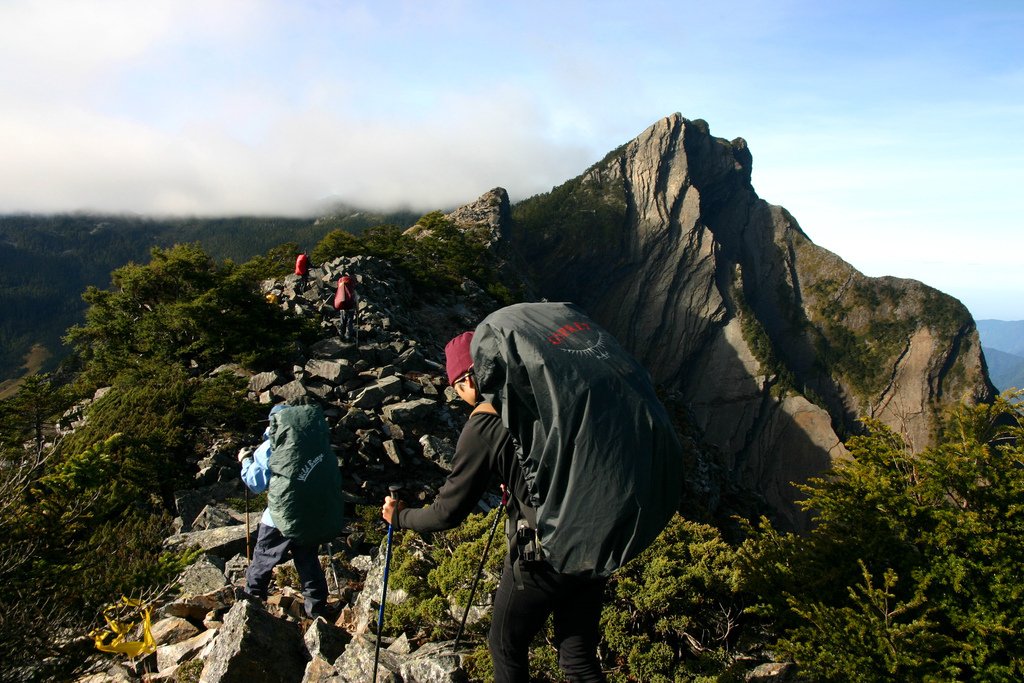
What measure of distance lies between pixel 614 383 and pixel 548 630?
2.60 metres

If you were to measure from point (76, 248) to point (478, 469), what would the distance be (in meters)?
189

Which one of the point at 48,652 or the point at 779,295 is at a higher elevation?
the point at 779,295

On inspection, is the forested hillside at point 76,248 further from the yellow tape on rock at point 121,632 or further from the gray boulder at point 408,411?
the yellow tape on rock at point 121,632

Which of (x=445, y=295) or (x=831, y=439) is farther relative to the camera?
(x=831, y=439)

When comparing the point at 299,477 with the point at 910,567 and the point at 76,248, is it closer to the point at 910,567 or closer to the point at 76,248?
the point at 910,567

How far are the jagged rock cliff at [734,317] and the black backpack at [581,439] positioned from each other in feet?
262

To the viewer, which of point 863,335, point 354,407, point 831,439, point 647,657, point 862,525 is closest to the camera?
point 647,657

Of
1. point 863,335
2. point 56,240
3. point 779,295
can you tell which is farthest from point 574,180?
point 56,240

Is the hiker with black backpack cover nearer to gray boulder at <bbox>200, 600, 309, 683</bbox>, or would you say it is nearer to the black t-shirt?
the black t-shirt

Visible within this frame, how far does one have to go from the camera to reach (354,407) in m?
11.5

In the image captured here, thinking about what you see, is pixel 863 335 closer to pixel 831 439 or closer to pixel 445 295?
pixel 831 439

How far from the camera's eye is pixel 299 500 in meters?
5.09

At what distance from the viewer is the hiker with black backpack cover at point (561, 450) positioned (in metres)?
2.49

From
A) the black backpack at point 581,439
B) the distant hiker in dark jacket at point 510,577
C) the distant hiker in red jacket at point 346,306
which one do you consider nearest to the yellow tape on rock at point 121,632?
the distant hiker in dark jacket at point 510,577
